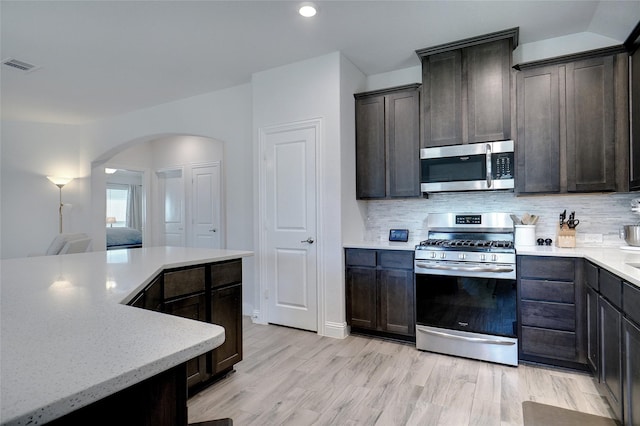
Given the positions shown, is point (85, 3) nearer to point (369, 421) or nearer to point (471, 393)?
point (369, 421)

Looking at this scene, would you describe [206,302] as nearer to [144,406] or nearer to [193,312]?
[193,312]

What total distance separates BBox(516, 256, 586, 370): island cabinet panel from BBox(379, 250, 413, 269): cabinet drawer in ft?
2.85

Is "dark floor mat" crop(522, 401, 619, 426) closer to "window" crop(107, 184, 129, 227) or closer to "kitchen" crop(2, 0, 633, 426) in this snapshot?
"kitchen" crop(2, 0, 633, 426)

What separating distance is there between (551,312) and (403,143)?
1945mm

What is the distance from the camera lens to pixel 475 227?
10.9 ft

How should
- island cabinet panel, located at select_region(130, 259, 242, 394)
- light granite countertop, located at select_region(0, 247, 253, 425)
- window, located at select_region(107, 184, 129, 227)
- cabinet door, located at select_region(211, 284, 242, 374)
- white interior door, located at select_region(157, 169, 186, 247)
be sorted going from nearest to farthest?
light granite countertop, located at select_region(0, 247, 253, 425)
island cabinet panel, located at select_region(130, 259, 242, 394)
cabinet door, located at select_region(211, 284, 242, 374)
white interior door, located at select_region(157, 169, 186, 247)
window, located at select_region(107, 184, 129, 227)

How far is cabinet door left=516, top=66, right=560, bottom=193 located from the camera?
288 centimetres

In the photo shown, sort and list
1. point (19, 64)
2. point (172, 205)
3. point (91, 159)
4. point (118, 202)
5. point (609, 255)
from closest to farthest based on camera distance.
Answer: point (609, 255) < point (19, 64) < point (91, 159) < point (172, 205) < point (118, 202)

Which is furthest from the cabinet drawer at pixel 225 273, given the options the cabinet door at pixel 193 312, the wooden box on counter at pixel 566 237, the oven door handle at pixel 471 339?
the wooden box on counter at pixel 566 237

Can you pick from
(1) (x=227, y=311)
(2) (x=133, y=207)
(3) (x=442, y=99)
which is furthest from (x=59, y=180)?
(3) (x=442, y=99)

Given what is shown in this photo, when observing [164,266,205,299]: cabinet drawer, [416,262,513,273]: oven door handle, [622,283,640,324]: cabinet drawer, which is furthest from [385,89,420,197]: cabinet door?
[164,266,205,299]: cabinet drawer

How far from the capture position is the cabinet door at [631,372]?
155cm

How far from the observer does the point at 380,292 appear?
3277 mm

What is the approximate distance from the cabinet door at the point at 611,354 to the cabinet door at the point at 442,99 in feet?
5.84
